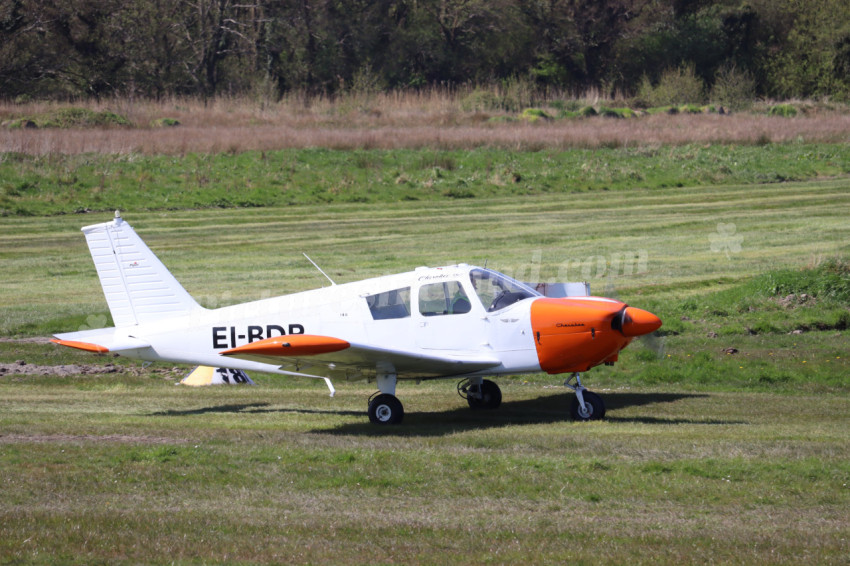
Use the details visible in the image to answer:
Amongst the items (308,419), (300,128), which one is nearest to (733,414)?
(308,419)

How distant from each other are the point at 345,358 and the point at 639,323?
354 cm

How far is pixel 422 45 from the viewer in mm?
72312

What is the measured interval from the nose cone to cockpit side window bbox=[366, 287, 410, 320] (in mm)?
2803

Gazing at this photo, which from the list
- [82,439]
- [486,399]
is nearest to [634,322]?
[486,399]

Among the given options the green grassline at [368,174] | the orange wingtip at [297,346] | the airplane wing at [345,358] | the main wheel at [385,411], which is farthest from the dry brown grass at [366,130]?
the orange wingtip at [297,346]

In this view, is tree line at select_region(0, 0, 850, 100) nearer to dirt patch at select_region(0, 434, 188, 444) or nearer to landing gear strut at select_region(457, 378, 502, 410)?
landing gear strut at select_region(457, 378, 502, 410)

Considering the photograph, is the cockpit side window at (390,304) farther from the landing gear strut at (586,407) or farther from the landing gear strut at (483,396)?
the landing gear strut at (586,407)

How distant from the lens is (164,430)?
12.1 m

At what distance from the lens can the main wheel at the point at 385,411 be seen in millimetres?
12766

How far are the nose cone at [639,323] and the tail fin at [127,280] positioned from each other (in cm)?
607

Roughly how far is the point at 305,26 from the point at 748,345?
194 ft

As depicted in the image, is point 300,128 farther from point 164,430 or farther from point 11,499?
point 11,499

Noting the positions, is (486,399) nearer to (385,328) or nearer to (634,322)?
(385,328)

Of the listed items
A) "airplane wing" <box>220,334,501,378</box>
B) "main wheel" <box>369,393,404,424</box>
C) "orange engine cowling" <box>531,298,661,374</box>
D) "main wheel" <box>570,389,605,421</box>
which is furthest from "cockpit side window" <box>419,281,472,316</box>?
"main wheel" <box>570,389,605,421</box>
